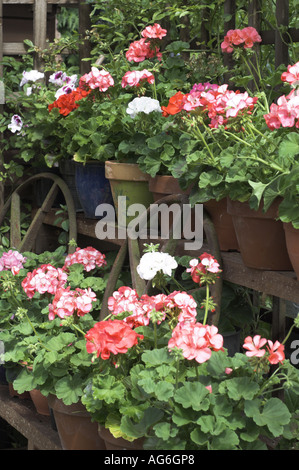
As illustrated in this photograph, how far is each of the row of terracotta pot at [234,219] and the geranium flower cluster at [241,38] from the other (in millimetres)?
421

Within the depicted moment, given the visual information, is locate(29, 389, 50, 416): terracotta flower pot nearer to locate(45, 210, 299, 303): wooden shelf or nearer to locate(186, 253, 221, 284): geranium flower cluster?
locate(45, 210, 299, 303): wooden shelf

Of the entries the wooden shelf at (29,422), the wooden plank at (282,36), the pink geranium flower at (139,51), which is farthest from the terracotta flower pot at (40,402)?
the wooden plank at (282,36)

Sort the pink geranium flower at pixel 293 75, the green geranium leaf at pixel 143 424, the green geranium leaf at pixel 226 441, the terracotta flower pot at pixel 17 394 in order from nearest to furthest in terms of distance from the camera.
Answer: the green geranium leaf at pixel 226 441 → the green geranium leaf at pixel 143 424 → the pink geranium flower at pixel 293 75 → the terracotta flower pot at pixel 17 394

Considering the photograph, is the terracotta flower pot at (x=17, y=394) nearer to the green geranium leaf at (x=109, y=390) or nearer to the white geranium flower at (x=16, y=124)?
the green geranium leaf at (x=109, y=390)

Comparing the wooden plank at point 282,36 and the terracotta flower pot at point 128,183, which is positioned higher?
the wooden plank at point 282,36

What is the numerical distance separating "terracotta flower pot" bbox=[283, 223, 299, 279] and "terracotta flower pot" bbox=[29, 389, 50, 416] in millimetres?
1069

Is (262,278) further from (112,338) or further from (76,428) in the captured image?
(76,428)

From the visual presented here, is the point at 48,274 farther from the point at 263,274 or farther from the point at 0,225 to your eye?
the point at 0,225

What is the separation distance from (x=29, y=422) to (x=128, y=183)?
832 mm

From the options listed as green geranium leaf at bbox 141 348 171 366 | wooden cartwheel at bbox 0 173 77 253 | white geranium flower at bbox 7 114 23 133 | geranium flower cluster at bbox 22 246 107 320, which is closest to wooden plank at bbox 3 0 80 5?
white geranium flower at bbox 7 114 23 133

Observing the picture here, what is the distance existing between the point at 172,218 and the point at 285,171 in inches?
26.4

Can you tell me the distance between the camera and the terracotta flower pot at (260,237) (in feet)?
5.95

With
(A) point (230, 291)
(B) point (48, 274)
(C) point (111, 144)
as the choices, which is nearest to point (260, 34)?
(C) point (111, 144)

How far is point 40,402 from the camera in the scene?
242 cm
